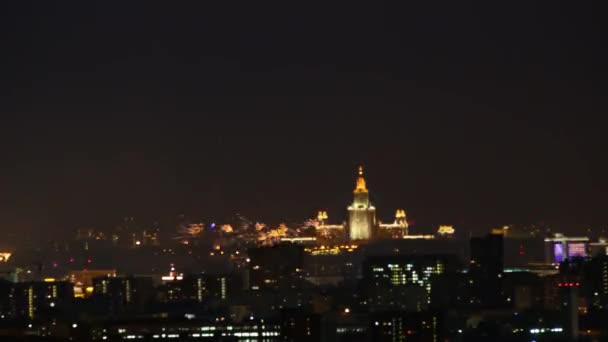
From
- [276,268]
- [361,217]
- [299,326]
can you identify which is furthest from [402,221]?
[299,326]

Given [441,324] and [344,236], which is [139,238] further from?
[441,324]

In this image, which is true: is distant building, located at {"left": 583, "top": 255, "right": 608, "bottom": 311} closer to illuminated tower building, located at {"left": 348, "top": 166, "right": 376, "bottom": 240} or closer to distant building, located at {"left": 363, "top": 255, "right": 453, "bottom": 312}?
distant building, located at {"left": 363, "top": 255, "right": 453, "bottom": 312}

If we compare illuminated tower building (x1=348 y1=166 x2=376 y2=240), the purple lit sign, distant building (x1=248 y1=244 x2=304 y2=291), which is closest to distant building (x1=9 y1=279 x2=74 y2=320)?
distant building (x1=248 y1=244 x2=304 y2=291)

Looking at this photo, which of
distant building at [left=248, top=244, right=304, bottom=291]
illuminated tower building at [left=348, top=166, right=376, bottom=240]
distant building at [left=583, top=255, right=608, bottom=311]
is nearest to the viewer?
distant building at [left=583, top=255, right=608, bottom=311]

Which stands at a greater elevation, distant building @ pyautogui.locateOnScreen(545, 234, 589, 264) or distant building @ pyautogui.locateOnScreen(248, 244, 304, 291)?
distant building @ pyautogui.locateOnScreen(545, 234, 589, 264)

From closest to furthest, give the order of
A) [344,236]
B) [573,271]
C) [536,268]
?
[573,271] < [536,268] < [344,236]

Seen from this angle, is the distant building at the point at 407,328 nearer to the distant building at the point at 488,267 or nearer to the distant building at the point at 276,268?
the distant building at the point at 488,267

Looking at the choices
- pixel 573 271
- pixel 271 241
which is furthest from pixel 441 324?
pixel 271 241

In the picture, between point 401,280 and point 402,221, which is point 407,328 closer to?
point 401,280

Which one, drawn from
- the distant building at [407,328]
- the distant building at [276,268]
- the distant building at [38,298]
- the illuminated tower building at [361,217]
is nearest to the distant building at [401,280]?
the distant building at [276,268]
